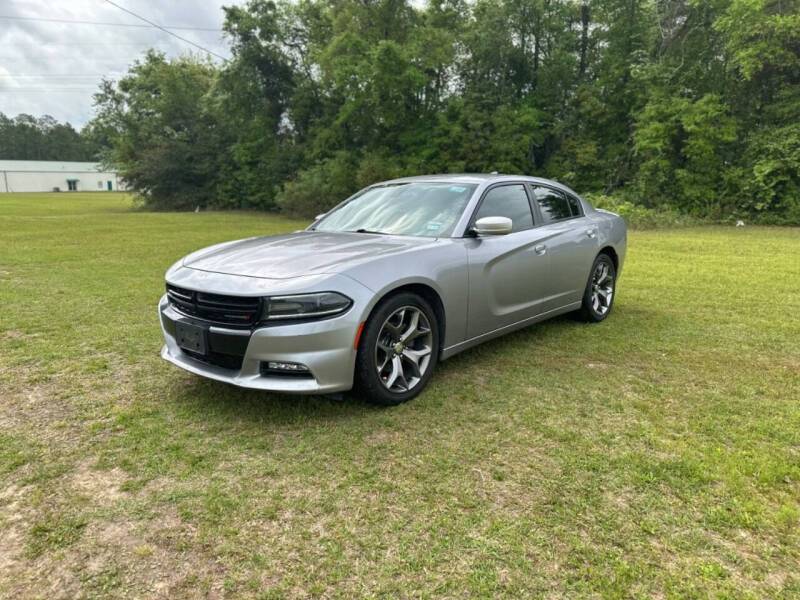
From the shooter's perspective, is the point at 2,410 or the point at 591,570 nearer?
the point at 591,570

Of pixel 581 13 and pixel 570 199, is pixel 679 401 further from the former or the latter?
pixel 581 13

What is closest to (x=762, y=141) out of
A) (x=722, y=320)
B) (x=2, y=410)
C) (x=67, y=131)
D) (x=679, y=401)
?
(x=722, y=320)

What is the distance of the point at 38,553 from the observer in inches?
78.7

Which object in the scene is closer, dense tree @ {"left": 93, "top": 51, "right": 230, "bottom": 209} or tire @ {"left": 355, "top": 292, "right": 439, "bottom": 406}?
tire @ {"left": 355, "top": 292, "right": 439, "bottom": 406}

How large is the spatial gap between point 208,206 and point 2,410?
2887 centimetres

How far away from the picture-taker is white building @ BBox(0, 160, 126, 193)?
7537 centimetres

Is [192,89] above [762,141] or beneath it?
above

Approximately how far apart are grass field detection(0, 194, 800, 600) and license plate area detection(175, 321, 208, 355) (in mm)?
429

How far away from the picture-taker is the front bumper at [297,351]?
2.87m

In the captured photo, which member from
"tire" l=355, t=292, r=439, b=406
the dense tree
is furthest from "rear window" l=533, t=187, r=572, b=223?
the dense tree

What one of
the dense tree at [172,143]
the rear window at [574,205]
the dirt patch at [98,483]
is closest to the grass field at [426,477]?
the dirt patch at [98,483]

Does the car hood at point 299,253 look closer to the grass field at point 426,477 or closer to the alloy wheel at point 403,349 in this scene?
the alloy wheel at point 403,349

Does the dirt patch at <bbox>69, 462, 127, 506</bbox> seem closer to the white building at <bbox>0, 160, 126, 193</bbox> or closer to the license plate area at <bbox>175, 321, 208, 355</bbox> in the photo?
the license plate area at <bbox>175, 321, 208, 355</bbox>

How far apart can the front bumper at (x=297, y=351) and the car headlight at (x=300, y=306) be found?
5 cm
